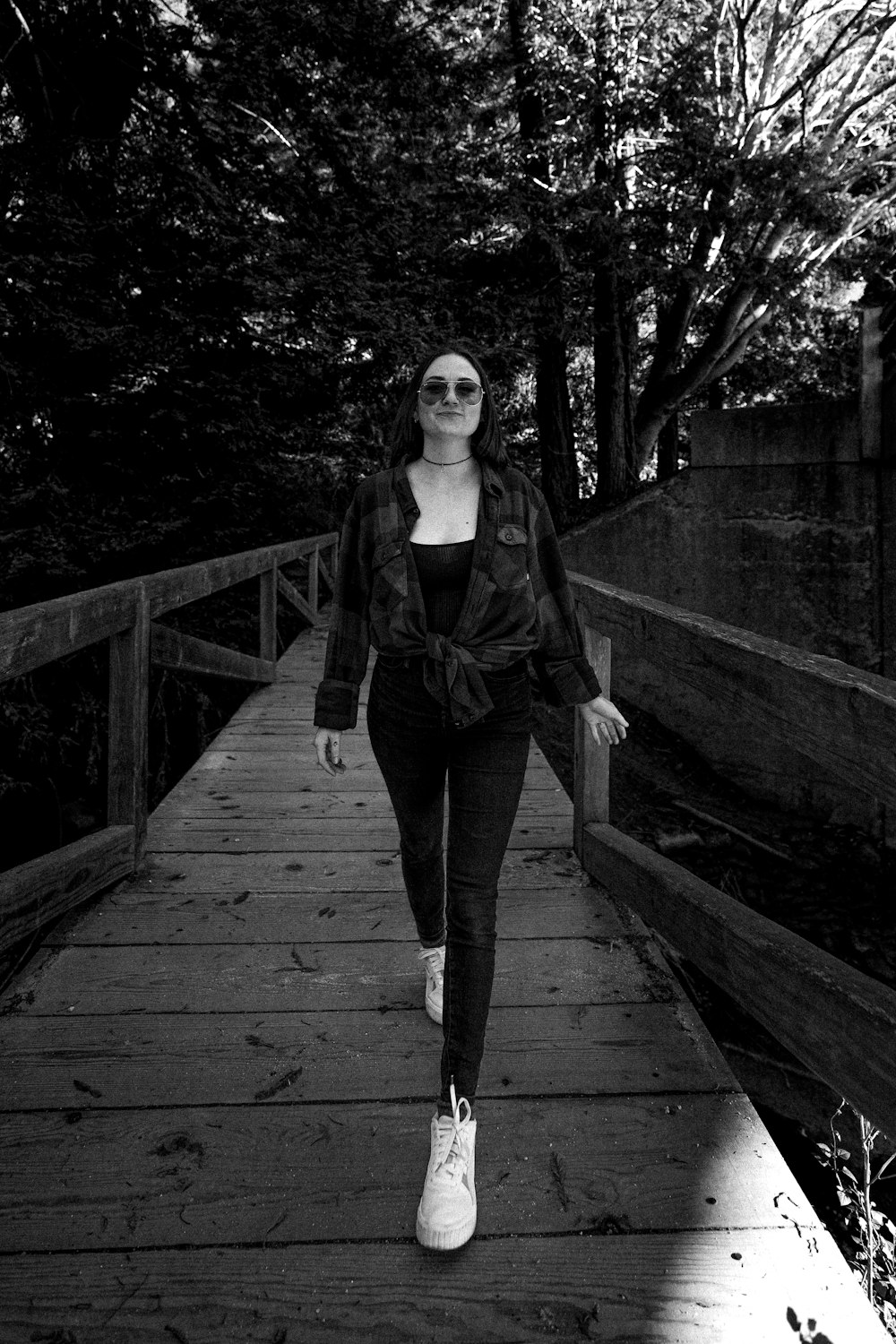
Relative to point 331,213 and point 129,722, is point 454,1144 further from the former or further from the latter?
point 331,213

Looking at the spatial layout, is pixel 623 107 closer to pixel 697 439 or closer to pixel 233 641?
pixel 697 439

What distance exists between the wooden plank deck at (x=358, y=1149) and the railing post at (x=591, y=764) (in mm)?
355

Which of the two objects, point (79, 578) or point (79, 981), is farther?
point (79, 578)

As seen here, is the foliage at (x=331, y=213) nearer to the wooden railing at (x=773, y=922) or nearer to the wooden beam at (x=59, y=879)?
the wooden beam at (x=59, y=879)

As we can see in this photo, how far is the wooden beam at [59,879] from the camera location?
2.40 m

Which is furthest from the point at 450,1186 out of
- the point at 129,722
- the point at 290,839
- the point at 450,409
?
the point at 290,839

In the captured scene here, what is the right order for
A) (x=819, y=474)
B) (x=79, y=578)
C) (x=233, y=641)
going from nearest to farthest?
1. (x=79, y=578)
2. (x=819, y=474)
3. (x=233, y=641)

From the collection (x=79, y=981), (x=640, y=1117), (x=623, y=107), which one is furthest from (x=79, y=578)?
(x=623, y=107)

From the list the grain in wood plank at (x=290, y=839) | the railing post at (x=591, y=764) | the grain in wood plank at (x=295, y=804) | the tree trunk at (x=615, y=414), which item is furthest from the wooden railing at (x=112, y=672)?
the tree trunk at (x=615, y=414)

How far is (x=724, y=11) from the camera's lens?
8422mm

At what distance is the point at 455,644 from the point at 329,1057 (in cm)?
102

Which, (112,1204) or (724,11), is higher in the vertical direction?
(724,11)

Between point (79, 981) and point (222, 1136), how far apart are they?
81cm

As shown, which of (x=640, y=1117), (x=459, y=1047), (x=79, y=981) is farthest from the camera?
(x=79, y=981)
